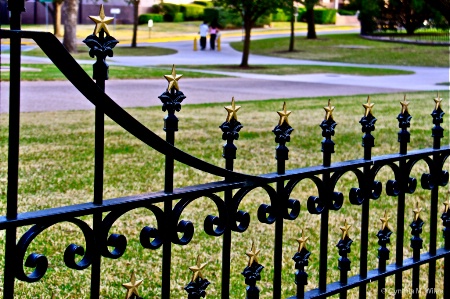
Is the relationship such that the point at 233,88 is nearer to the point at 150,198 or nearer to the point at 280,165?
the point at 280,165

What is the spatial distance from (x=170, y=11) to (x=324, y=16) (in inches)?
466

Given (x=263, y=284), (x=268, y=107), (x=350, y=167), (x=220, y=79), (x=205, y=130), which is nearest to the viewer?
(x=350, y=167)

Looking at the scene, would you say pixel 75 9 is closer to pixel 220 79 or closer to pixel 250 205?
pixel 220 79

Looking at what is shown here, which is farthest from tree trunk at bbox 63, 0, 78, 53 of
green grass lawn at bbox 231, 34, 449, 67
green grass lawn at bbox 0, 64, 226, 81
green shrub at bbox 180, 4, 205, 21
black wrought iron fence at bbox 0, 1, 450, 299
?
black wrought iron fence at bbox 0, 1, 450, 299

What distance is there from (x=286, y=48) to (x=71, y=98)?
25.9 meters

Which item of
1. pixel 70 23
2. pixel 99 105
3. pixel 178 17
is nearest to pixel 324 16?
pixel 178 17

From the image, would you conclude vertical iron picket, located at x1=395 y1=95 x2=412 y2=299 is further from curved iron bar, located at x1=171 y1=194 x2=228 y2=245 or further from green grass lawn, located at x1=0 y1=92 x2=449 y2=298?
green grass lawn, located at x1=0 y1=92 x2=449 y2=298

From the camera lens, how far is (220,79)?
73.2ft

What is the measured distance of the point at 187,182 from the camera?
749 centimetres

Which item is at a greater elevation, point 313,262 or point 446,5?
point 446,5

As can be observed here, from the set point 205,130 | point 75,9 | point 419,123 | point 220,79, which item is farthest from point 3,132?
point 75,9

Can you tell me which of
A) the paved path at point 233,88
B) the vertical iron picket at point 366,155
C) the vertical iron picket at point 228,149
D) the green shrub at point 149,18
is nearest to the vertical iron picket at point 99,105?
the vertical iron picket at point 228,149

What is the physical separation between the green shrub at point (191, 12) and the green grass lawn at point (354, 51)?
16.9 meters

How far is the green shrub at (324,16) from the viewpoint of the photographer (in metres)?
63.4
